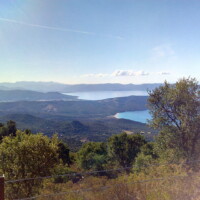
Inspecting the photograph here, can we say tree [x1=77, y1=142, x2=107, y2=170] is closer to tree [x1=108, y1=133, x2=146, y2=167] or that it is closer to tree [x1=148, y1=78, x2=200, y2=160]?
tree [x1=108, y1=133, x2=146, y2=167]

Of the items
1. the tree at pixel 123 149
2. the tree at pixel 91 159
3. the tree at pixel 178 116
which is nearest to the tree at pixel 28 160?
the tree at pixel 178 116

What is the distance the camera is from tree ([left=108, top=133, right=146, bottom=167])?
22.7 meters

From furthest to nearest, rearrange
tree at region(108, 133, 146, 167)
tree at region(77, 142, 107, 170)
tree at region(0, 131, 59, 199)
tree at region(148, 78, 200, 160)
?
tree at region(108, 133, 146, 167), tree at region(77, 142, 107, 170), tree at region(148, 78, 200, 160), tree at region(0, 131, 59, 199)

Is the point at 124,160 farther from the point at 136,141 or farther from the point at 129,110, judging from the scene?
the point at 129,110

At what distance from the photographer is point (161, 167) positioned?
621 centimetres

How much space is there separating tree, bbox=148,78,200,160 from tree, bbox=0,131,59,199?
18.1 feet

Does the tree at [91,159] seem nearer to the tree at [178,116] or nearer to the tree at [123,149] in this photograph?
the tree at [123,149]

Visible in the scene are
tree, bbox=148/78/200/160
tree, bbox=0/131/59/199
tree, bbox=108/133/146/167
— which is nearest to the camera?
tree, bbox=0/131/59/199

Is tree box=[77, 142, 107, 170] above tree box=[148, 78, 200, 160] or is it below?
below

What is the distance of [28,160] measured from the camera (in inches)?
254

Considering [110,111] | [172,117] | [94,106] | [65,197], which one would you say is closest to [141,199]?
[65,197]

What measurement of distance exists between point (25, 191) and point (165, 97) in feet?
23.8

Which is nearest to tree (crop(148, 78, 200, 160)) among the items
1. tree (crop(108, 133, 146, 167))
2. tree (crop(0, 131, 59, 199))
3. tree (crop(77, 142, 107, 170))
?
tree (crop(0, 131, 59, 199))

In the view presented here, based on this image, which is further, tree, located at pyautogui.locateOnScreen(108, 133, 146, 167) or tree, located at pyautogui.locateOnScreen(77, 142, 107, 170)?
tree, located at pyautogui.locateOnScreen(108, 133, 146, 167)
